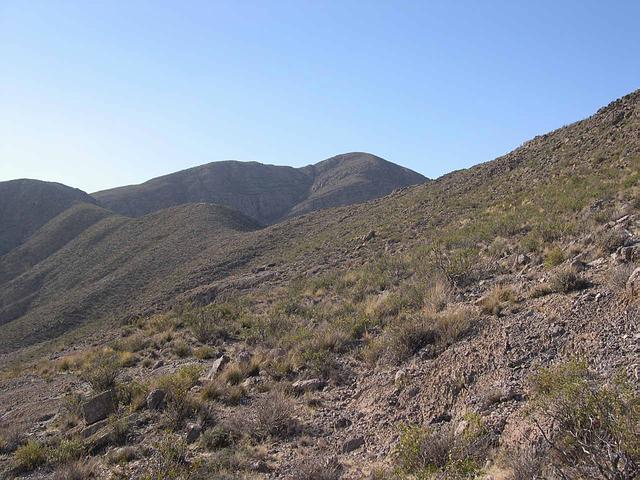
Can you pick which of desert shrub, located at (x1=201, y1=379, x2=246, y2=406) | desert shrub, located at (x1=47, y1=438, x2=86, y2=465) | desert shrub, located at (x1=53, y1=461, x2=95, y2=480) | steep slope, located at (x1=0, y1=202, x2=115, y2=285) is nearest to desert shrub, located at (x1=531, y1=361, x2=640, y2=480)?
desert shrub, located at (x1=201, y1=379, x2=246, y2=406)

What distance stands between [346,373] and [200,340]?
6533mm

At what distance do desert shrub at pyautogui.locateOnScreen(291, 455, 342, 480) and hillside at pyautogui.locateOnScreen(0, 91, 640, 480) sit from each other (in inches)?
0.9

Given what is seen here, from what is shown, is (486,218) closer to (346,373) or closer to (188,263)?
→ (346,373)

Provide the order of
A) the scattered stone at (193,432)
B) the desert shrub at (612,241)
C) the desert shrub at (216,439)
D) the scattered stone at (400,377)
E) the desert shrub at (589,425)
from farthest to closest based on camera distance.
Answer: the desert shrub at (612,241)
the scattered stone at (400,377)
the scattered stone at (193,432)
the desert shrub at (216,439)
the desert shrub at (589,425)

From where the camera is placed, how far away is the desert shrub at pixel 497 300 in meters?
8.08

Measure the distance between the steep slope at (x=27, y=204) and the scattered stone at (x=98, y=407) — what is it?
82.2 metres

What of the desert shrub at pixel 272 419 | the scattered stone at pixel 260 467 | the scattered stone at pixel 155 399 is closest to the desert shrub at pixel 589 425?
the scattered stone at pixel 260 467

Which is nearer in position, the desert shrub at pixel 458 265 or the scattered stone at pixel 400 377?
the scattered stone at pixel 400 377

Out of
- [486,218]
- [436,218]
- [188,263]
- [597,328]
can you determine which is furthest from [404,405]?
[188,263]

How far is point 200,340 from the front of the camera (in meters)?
13.4

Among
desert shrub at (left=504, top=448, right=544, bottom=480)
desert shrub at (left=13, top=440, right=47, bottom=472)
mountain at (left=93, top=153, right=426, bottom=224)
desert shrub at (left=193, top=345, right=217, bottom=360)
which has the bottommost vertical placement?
desert shrub at (left=13, top=440, right=47, bottom=472)

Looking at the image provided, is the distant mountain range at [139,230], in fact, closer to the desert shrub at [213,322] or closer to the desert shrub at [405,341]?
the desert shrub at [213,322]

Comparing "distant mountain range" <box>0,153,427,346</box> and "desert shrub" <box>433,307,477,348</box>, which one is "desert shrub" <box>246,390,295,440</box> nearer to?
"desert shrub" <box>433,307,477,348</box>

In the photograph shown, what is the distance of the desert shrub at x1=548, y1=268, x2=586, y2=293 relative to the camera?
24.4ft
